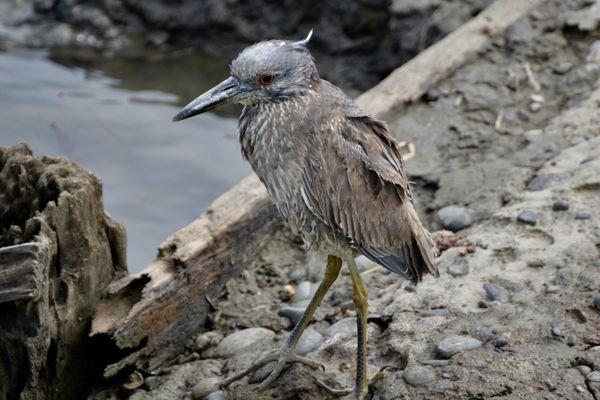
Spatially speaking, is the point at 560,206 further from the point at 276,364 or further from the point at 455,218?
the point at 276,364

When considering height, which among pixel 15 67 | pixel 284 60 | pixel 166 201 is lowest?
pixel 166 201

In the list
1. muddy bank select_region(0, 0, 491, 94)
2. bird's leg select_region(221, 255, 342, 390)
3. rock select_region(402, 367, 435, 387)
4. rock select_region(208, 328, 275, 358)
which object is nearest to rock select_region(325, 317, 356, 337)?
bird's leg select_region(221, 255, 342, 390)

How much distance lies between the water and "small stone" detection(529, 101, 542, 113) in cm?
224

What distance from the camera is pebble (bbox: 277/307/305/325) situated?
430cm

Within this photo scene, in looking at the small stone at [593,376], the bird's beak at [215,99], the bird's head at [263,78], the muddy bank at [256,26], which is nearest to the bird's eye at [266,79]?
the bird's head at [263,78]

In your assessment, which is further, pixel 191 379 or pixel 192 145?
pixel 192 145

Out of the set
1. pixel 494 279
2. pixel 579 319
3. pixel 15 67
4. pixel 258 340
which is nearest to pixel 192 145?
pixel 15 67

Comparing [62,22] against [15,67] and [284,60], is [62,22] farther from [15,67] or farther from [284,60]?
[284,60]

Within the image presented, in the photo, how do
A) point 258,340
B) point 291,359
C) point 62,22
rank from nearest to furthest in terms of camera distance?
point 291,359
point 258,340
point 62,22

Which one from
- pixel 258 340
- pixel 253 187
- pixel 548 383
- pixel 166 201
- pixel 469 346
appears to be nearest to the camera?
pixel 548 383

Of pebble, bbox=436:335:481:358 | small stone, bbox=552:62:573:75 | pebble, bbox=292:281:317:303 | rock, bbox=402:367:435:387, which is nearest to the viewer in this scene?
rock, bbox=402:367:435:387

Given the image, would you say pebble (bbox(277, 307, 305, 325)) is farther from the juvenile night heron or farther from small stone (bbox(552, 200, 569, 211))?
small stone (bbox(552, 200, 569, 211))

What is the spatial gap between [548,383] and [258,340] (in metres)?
1.45

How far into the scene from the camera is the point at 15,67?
7.66 meters
